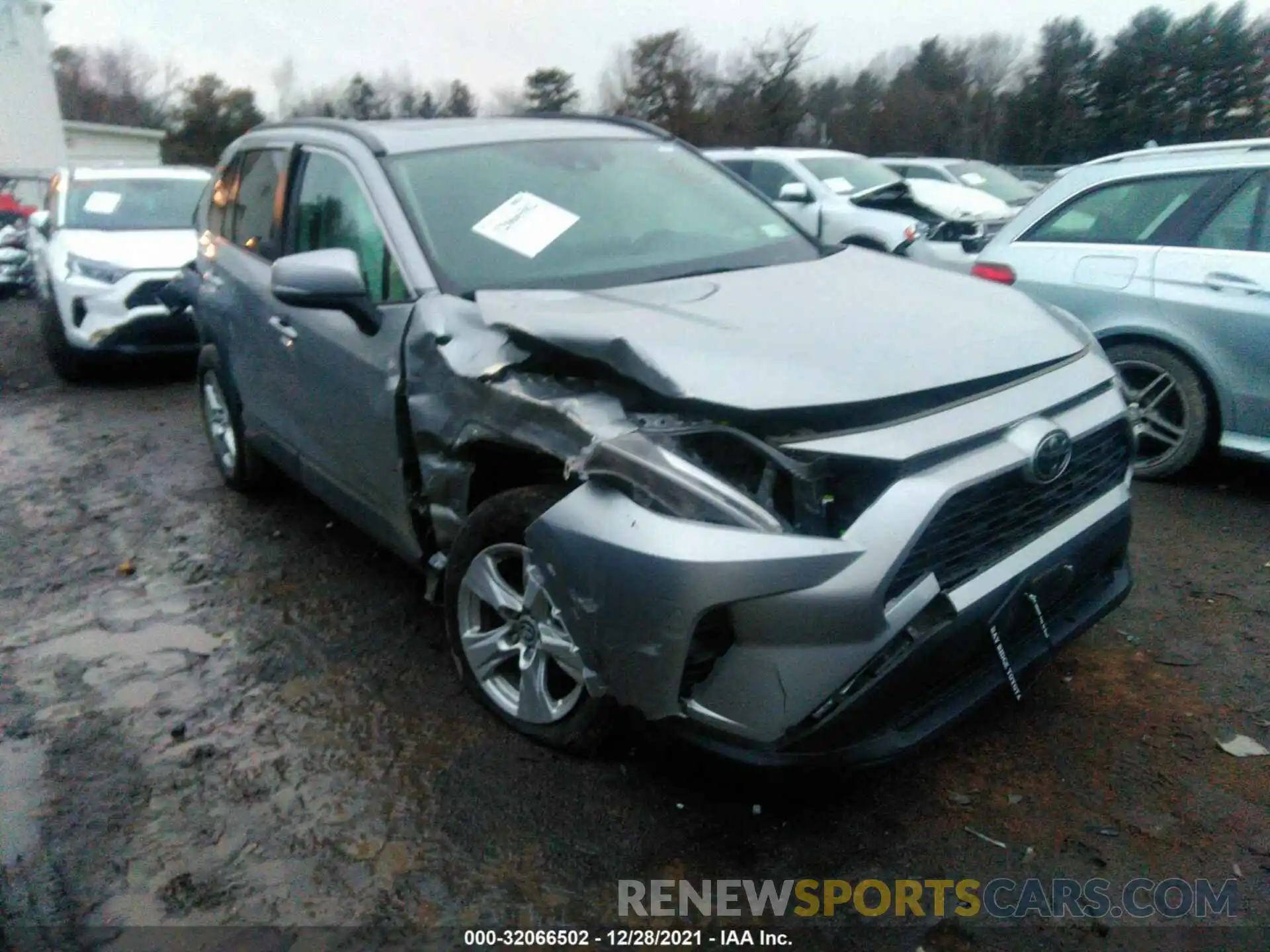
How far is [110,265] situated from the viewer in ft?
25.9

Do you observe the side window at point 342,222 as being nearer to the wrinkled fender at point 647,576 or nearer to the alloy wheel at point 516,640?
the alloy wheel at point 516,640

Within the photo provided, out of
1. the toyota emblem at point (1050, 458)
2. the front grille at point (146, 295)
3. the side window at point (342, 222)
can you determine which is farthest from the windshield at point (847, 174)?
the toyota emblem at point (1050, 458)

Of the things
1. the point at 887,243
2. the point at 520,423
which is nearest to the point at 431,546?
the point at 520,423

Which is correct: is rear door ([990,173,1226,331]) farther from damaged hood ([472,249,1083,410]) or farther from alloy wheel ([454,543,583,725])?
alloy wheel ([454,543,583,725])

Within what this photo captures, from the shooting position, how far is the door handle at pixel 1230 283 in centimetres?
448

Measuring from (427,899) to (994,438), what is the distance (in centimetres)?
177

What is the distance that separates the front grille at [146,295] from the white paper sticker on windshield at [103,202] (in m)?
1.41

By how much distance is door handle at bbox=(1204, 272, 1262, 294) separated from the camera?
4480 millimetres

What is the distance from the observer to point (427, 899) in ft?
8.07

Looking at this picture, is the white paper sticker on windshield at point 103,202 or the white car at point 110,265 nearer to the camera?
the white car at point 110,265

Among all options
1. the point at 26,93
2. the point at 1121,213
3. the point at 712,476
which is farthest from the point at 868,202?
the point at 26,93

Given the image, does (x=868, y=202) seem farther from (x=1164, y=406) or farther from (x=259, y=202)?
(x=259, y=202)

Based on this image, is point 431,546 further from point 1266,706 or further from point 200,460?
point 200,460

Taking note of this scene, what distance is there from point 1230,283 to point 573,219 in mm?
3070
